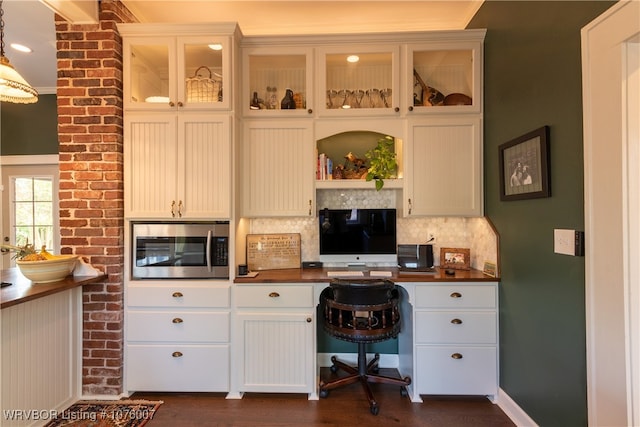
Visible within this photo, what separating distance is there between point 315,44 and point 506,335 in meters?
2.66

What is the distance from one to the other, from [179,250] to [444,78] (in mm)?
2693

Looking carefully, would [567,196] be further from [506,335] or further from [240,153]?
[240,153]

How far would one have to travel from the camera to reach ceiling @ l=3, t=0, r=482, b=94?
2.37 m

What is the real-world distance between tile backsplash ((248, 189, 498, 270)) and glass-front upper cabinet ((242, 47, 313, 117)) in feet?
2.69

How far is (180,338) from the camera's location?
7.14 ft

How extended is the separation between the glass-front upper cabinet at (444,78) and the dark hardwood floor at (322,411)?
2.26 meters

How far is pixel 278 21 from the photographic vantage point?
103 inches

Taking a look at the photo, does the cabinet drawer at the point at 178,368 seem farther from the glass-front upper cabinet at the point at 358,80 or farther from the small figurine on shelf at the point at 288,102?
the glass-front upper cabinet at the point at 358,80

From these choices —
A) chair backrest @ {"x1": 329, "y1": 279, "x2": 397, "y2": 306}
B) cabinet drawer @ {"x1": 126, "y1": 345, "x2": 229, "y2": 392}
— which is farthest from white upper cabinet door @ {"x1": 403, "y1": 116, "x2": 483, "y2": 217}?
cabinet drawer @ {"x1": 126, "y1": 345, "x2": 229, "y2": 392}

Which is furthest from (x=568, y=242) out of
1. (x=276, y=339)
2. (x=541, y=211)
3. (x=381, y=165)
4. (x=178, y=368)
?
(x=178, y=368)

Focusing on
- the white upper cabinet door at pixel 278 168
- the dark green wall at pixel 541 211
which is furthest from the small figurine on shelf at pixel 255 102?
the dark green wall at pixel 541 211

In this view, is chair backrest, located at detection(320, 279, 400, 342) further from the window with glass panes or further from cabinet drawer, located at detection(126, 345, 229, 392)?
the window with glass panes

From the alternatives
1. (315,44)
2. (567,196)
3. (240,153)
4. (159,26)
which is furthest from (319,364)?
(159,26)

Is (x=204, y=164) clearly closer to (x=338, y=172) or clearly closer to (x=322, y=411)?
(x=338, y=172)
